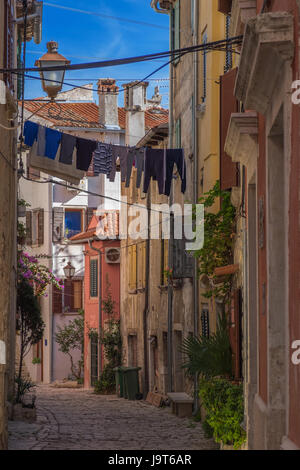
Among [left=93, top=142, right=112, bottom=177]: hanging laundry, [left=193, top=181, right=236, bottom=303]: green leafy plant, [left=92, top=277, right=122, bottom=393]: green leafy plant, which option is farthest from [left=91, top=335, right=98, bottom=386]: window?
[left=193, top=181, right=236, bottom=303]: green leafy plant

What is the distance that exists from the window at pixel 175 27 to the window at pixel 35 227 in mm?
18581

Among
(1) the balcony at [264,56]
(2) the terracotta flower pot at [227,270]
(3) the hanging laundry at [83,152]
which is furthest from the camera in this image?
(3) the hanging laundry at [83,152]

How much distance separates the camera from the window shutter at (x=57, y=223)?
42.3m

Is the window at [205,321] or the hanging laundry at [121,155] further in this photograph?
the window at [205,321]

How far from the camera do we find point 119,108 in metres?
45.5

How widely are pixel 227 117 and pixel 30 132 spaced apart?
4618 mm

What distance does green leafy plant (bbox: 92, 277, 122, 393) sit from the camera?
3195cm

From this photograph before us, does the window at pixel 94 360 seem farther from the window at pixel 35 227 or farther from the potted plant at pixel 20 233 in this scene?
the potted plant at pixel 20 233

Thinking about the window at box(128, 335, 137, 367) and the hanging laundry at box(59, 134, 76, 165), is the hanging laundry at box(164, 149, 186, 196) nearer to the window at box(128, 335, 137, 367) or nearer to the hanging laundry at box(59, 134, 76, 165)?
the hanging laundry at box(59, 134, 76, 165)

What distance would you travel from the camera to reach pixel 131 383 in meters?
29.0

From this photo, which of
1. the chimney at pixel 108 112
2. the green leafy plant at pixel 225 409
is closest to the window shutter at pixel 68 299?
the chimney at pixel 108 112

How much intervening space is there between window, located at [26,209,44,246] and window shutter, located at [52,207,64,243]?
90 cm

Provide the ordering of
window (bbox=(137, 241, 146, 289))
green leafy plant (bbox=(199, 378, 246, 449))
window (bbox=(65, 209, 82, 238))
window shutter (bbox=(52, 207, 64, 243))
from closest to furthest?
1. green leafy plant (bbox=(199, 378, 246, 449))
2. window (bbox=(137, 241, 146, 289))
3. window shutter (bbox=(52, 207, 64, 243))
4. window (bbox=(65, 209, 82, 238))

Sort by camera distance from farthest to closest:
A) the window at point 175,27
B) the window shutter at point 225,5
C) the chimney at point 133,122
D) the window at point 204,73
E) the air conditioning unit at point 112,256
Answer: the air conditioning unit at point 112,256
the chimney at point 133,122
the window at point 175,27
the window at point 204,73
the window shutter at point 225,5
